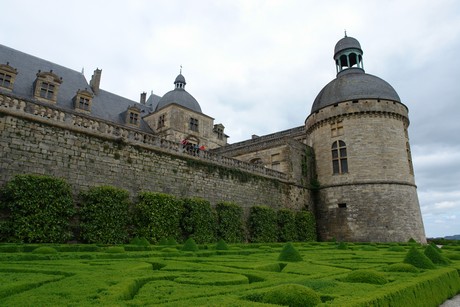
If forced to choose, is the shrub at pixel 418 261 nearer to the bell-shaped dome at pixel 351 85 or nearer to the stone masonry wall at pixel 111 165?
the stone masonry wall at pixel 111 165

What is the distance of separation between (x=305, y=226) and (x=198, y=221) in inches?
400

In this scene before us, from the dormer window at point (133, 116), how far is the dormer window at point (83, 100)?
12.7 feet

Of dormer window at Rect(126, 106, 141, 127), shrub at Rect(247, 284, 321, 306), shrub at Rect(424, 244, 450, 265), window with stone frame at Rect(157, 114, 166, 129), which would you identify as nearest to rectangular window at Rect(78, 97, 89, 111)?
dormer window at Rect(126, 106, 141, 127)

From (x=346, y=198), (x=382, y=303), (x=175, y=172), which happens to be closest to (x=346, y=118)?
(x=346, y=198)

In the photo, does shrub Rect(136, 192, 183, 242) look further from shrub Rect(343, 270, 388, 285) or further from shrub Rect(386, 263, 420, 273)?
shrub Rect(343, 270, 388, 285)

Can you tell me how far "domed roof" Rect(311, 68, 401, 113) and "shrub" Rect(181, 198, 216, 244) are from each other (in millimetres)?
14404

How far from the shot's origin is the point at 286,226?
22.8 m

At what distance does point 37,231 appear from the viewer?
1203 centimetres

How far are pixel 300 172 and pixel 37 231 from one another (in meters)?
18.7

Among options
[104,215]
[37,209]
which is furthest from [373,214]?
[37,209]

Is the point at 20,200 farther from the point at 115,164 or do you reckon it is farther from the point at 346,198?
the point at 346,198

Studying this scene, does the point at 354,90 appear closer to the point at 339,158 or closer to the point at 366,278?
the point at 339,158

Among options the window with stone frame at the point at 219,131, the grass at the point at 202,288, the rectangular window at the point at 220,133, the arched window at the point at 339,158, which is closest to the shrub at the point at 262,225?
the arched window at the point at 339,158

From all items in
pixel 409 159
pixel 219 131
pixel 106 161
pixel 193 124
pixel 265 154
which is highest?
pixel 219 131
